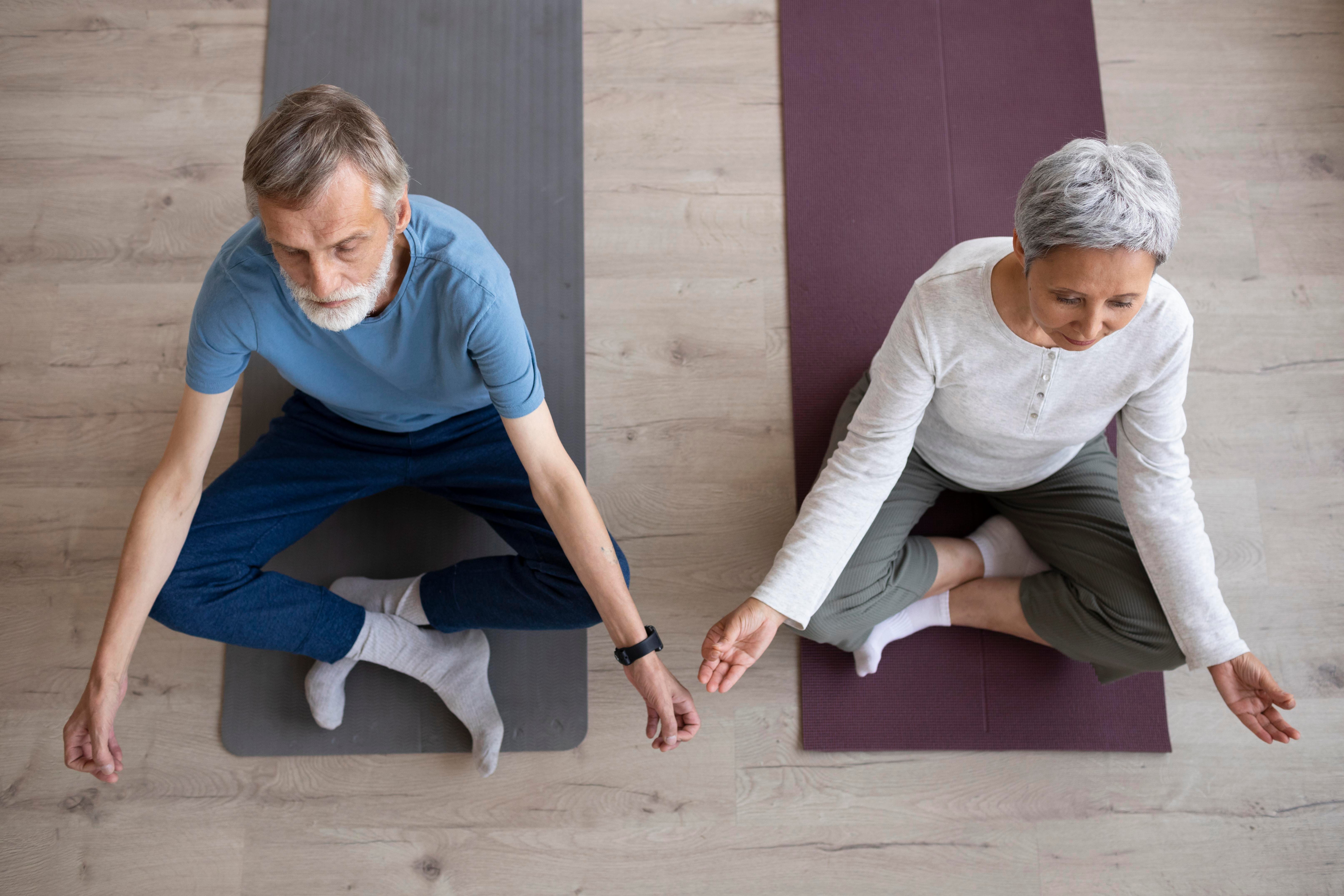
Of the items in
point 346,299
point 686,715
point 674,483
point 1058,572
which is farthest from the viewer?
point 674,483

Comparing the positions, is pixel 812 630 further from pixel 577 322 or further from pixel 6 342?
pixel 6 342

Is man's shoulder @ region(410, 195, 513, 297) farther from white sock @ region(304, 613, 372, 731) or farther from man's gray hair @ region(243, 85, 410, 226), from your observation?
white sock @ region(304, 613, 372, 731)

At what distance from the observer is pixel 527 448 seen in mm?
1436

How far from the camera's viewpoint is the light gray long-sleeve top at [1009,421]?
1408 mm

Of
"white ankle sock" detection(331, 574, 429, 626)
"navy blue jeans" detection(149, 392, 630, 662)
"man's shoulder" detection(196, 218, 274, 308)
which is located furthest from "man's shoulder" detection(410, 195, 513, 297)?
"white ankle sock" detection(331, 574, 429, 626)

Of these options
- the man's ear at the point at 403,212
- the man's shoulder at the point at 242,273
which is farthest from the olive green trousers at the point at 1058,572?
the man's shoulder at the point at 242,273

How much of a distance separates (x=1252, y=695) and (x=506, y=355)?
4.73ft

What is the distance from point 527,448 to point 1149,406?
3.48 ft

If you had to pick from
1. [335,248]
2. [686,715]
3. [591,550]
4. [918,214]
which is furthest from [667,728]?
[918,214]

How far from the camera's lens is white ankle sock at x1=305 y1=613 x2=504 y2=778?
5.84 ft

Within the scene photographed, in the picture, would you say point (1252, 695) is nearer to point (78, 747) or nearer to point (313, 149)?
point (313, 149)

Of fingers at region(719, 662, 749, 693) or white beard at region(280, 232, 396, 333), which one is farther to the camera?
fingers at region(719, 662, 749, 693)

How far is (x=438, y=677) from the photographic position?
71.0 inches

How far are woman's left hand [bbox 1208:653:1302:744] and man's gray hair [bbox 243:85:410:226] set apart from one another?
163 centimetres
